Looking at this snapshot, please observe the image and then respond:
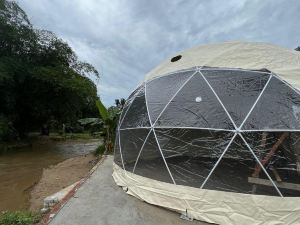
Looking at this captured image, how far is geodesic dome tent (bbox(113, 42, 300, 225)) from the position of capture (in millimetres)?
5621

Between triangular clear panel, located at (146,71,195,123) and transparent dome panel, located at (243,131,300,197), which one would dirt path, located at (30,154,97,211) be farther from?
transparent dome panel, located at (243,131,300,197)

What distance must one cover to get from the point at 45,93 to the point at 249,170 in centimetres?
2199

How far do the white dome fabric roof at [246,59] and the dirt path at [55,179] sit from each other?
18.4 ft

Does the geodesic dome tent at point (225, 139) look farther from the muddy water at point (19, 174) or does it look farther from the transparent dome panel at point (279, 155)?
the muddy water at point (19, 174)

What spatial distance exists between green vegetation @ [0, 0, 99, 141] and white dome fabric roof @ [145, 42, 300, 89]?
14796mm

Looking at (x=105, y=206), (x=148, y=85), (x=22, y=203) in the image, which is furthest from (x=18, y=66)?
(x=105, y=206)

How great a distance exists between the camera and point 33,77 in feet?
74.0

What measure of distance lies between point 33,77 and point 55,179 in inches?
499

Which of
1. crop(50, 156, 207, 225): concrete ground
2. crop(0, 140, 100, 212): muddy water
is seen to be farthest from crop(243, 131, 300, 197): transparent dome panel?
crop(0, 140, 100, 212): muddy water

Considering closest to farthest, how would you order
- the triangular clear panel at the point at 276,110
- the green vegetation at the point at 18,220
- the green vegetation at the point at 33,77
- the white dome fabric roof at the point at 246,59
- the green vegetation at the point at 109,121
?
1. the triangular clear panel at the point at 276,110
2. the green vegetation at the point at 18,220
3. the white dome fabric roof at the point at 246,59
4. the green vegetation at the point at 109,121
5. the green vegetation at the point at 33,77

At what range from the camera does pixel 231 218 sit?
5.60m

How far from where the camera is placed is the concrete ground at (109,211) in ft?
18.6

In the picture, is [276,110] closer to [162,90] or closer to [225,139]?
[225,139]

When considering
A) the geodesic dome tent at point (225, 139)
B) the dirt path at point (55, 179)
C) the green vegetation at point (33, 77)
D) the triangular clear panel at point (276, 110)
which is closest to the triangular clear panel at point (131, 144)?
the geodesic dome tent at point (225, 139)
